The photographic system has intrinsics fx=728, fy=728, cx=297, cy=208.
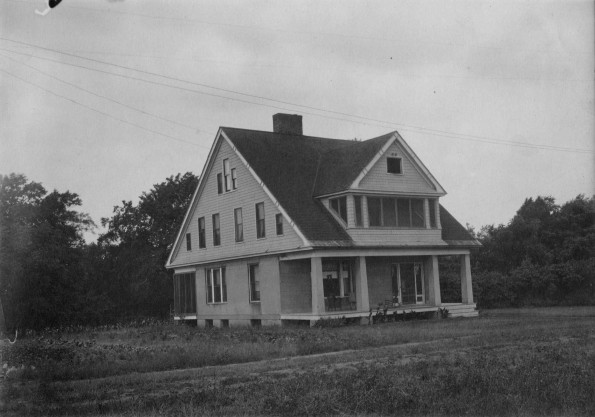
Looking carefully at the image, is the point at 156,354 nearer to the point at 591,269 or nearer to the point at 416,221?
the point at 416,221

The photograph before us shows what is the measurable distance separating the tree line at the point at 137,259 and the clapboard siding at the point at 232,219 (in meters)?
6.79

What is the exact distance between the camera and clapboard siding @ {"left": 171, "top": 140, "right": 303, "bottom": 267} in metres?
32.4

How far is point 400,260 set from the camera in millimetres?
34906

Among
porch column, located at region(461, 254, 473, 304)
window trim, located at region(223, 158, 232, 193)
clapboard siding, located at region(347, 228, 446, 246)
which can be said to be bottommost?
porch column, located at region(461, 254, 473, 304)

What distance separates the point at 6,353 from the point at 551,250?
39.1 meters

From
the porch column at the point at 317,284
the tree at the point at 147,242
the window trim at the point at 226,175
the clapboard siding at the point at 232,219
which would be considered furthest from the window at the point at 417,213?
the tree at the point at 147,242

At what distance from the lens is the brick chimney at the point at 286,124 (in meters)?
38.3

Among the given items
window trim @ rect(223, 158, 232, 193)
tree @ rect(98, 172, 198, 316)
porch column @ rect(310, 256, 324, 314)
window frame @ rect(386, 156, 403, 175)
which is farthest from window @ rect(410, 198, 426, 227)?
tree @ rect(98, 172, 198, 316)

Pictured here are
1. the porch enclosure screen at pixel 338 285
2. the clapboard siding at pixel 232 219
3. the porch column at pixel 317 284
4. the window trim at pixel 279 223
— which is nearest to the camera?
the porch column at pixel 317 284

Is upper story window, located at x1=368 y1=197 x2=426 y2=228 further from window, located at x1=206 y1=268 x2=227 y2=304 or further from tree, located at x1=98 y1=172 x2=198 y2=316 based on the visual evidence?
tree, located at x1=98 y1=172 x2=198 y2=316

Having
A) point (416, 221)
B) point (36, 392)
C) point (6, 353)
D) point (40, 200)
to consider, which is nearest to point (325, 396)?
point (36, 392)

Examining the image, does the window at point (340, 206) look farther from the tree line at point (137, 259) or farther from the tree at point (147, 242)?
the tree at point (147, 242)

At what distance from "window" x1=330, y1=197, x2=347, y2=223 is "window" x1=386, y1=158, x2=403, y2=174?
263 centimetres

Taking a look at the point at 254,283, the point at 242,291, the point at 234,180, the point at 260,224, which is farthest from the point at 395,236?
the point at 234,180
